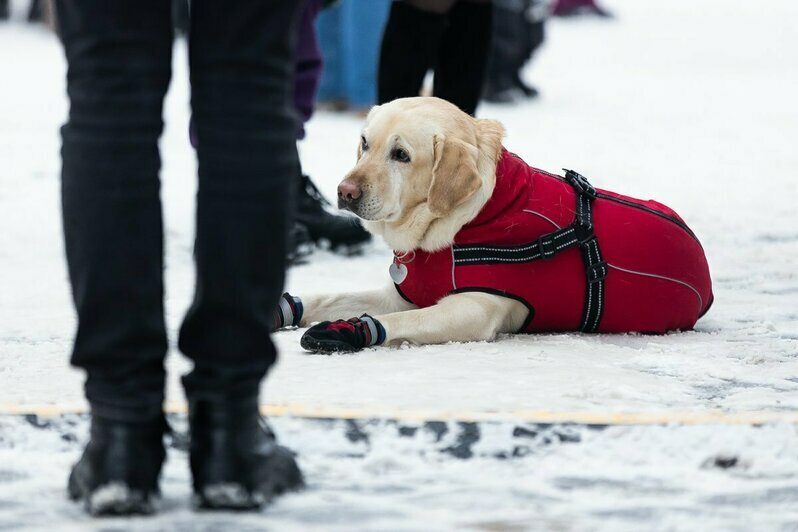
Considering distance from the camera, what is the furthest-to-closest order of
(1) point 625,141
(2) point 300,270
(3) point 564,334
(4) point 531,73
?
(4) point 531,73, (1) point 625,141, (2) point 300,270, (3) point 564,334

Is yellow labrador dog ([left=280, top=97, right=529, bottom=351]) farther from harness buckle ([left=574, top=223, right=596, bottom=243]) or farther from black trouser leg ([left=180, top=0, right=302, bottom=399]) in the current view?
black trouser leg ([left=180, top=0, right=302, bottom=399])

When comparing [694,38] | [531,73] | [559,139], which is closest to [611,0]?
[694,38]

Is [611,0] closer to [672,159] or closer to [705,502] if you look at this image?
[672,159]

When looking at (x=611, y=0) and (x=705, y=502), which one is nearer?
(x=705, y=502)

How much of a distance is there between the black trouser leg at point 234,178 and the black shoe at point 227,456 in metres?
0.02

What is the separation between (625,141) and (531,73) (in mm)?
3985

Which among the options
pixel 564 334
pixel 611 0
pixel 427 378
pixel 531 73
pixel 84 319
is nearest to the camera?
pixel 84 319

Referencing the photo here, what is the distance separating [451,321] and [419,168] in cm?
35

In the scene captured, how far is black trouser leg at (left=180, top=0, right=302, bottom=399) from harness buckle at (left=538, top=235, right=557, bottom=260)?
3.67 feet

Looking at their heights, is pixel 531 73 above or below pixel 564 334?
above

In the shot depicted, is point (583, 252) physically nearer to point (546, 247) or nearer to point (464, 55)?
point (546, 247)

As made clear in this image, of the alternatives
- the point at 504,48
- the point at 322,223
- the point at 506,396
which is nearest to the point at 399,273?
the point at 506,396

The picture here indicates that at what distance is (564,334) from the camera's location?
2709 millimetres

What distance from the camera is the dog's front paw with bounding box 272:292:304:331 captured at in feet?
9.04
